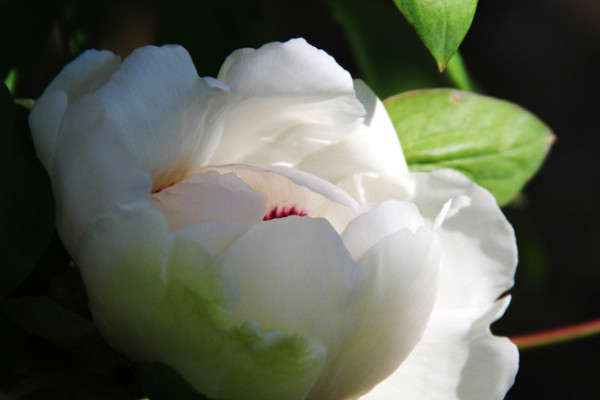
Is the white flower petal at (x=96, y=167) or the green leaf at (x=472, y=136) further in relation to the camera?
the green leaf at (x=472, y=136)

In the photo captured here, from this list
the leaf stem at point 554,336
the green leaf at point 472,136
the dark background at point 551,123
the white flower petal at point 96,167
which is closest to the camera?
the white flower petal at point 96,167

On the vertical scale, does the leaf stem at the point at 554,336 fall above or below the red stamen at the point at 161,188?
below

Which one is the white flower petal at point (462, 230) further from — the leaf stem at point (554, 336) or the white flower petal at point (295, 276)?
the leaf stem at point (554, 336)

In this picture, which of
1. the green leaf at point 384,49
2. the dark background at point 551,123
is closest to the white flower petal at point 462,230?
the green leaf at point 384,49

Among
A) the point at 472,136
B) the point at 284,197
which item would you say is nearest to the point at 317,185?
the point at 284,197

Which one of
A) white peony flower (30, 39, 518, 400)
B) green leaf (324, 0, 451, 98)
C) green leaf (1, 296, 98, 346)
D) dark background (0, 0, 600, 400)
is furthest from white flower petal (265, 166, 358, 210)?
dark background (0, 0, 600, 400)
